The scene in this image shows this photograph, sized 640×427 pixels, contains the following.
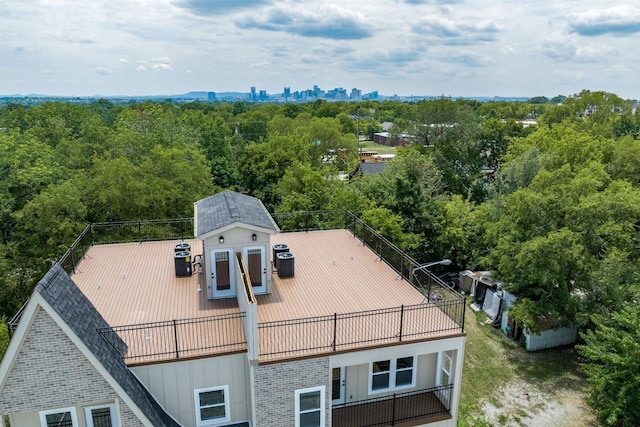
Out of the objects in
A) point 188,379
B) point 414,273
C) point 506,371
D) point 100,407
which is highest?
point 414,273

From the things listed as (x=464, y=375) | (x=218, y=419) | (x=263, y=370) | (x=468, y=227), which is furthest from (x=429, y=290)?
(x=468, y=227)

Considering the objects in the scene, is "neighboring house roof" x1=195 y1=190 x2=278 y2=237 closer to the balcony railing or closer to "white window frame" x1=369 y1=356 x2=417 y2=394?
the balcony railing

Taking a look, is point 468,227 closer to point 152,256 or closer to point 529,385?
point 529,385

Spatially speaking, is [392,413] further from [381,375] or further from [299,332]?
[299,332]

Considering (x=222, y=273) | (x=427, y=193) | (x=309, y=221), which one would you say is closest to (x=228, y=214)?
(x=222, y=273)

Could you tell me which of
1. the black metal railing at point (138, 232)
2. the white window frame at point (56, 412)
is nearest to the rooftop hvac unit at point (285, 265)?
the white window frame at point (56, 412)
